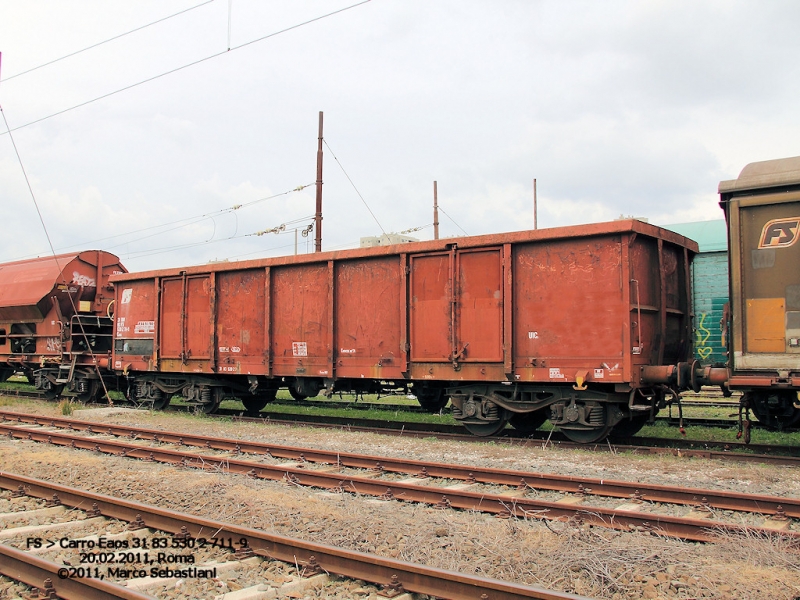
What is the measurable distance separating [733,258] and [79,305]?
1673cm

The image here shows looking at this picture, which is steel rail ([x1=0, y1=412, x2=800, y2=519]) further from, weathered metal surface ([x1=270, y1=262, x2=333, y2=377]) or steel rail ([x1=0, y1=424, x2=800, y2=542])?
weathered metal surface ([x1=270, y1=262, x2=333, y2=377])

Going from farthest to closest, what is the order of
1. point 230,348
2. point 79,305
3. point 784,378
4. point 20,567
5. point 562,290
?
point 79,305, point 230,348, point 562,290, point 784,378, point 20,567

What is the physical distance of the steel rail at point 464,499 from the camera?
5578mm

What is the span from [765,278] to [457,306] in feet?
15.2

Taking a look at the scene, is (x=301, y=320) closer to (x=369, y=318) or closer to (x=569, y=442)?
(x=369, y=318)

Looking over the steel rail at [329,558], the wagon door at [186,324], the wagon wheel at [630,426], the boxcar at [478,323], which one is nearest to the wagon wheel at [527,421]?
the boxcar at [478,323]

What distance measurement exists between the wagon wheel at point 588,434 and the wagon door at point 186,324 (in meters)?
7.94

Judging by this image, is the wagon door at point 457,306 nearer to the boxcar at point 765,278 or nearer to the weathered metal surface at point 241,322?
the boxcar at point 765,278

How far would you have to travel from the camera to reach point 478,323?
1085 cm

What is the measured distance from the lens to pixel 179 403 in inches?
Result: 739

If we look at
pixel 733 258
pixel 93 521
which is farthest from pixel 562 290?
pixel 93 521

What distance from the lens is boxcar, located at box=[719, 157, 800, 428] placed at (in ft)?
26.3

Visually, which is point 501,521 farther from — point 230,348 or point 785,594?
point 230,348

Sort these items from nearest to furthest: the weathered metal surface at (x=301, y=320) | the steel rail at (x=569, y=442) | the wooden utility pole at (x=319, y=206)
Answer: the steel rail at (x=569, y=442), the weathered metal surface at (x=301, y=320), the wooden utility pole at (x=319, y=206)
